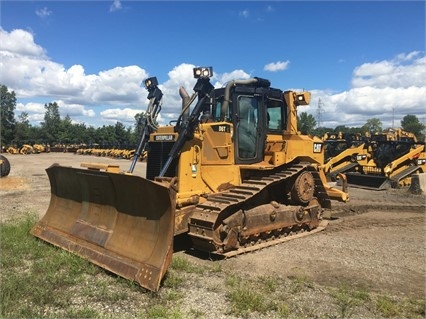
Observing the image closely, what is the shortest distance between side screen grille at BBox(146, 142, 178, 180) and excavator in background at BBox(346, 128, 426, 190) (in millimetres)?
11788

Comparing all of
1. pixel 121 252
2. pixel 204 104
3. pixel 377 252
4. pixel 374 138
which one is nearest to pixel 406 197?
pixel 374 138

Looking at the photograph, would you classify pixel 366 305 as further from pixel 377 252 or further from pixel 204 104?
pixel 204 104

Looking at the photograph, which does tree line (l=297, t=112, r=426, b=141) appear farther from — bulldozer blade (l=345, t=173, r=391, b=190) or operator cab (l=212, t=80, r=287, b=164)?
operator cab (l=212, t=80, r=287, b=164)

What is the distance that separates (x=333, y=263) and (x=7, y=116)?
253 ft

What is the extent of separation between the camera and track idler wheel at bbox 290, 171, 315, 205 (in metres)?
8.47

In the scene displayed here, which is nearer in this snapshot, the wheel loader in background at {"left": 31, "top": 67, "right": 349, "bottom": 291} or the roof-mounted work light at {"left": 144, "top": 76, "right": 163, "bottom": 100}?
the wheel loader in background at {"left": 31, "top": 67, "right": 349, "bottom": 291}

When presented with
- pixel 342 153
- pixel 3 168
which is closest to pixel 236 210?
pixel 342 153

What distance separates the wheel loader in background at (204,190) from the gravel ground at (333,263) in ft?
1.44

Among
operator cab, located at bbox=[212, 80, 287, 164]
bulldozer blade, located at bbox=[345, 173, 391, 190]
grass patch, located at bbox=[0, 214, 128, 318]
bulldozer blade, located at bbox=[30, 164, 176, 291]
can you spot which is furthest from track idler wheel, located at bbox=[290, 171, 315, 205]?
bulldozer blade, located at bbox=[345, 173, 391, 190]

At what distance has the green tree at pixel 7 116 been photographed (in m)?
64.8

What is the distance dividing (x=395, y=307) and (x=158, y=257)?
2885 millimetres

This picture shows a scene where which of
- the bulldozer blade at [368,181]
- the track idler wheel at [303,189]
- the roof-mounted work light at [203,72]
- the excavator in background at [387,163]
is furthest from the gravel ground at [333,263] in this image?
the excavator in background at [387,163]

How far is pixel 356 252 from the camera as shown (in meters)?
7.23

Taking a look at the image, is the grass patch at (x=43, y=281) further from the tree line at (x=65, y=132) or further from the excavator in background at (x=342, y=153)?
the tree line at (x=65, y=132)
